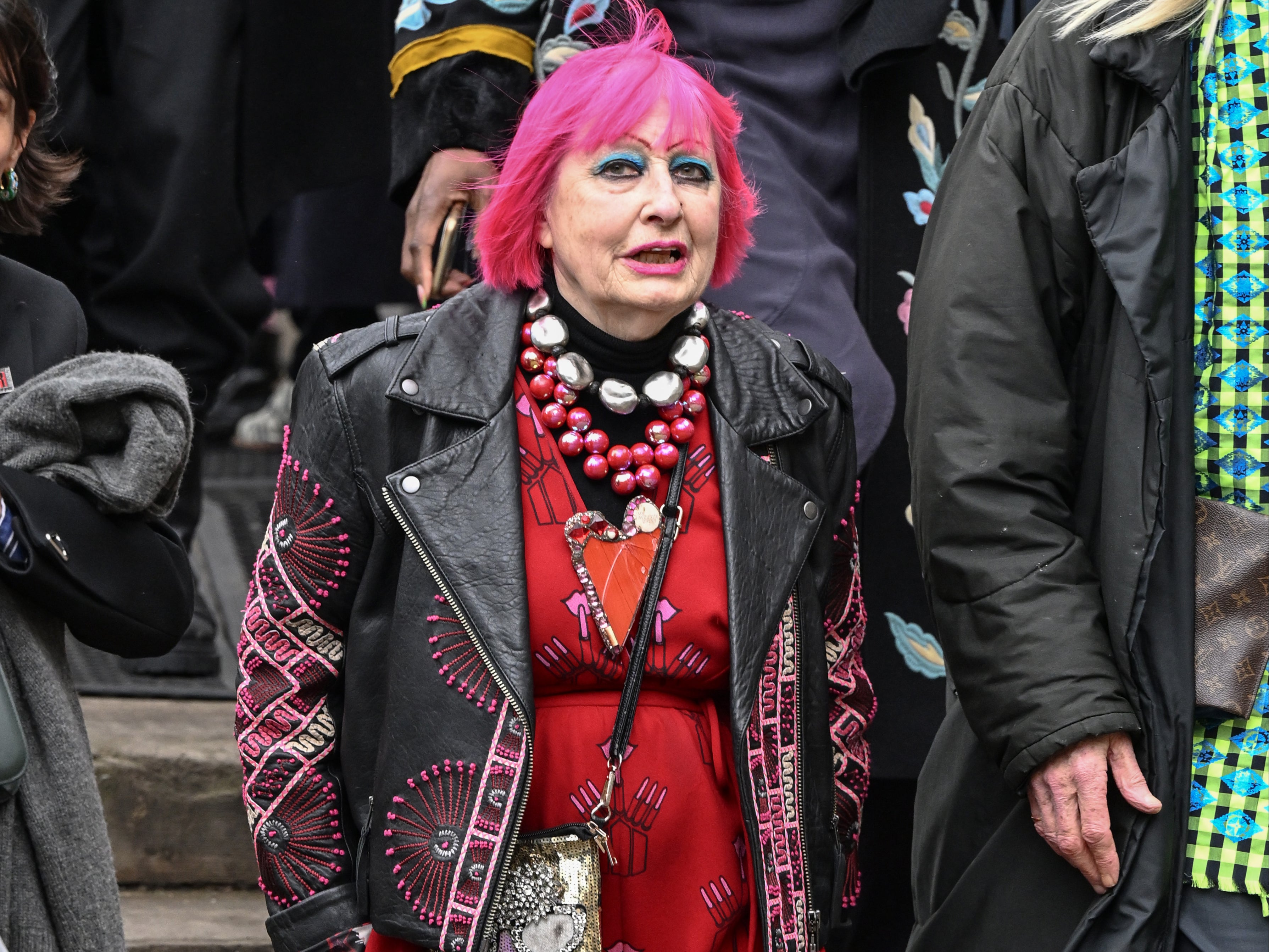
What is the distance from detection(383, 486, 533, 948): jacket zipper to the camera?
240cm

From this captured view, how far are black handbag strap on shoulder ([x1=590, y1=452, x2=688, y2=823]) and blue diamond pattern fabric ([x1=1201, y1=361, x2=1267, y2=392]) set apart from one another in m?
0.75

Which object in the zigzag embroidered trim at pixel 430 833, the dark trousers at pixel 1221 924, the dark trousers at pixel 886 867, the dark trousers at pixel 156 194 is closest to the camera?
the dark trousers at pixel 1221 924

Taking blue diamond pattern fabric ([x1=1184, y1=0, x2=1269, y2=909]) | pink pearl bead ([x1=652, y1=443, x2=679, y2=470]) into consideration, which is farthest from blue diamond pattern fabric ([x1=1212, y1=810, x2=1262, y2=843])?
pink pearl bead ([x1=652, y1=443, x2=679, y2=470])

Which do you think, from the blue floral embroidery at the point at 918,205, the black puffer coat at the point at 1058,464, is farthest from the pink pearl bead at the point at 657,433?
the blue floral embroidery at the point at 918,205

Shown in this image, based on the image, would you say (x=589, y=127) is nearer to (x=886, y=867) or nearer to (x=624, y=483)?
(x=624, y=483)

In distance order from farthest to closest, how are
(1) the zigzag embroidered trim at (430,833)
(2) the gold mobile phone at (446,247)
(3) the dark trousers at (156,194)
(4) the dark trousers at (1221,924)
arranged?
(3) the dark trousers at (156,194) < (2) the gold mobile phone at (446,247) < (1) the zigzag embroidered trim at (430,833) < (4) the dark trousers at (1221,924)

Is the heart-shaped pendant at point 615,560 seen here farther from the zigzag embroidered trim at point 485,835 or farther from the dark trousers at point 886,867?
the dark trousers at point 886,867

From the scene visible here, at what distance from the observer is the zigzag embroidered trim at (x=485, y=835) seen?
7.89 ft

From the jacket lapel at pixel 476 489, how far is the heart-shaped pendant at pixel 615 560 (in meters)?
0.10

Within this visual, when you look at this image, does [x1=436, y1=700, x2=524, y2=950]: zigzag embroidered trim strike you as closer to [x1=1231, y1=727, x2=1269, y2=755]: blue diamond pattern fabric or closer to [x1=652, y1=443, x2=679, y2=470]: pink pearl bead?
[x1=652, y1=443, x2=679, y2=470]: pink pearl bead

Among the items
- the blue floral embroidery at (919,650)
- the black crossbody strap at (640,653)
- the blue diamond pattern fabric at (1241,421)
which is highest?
the blue diamond pattern fabric at (1241,421)

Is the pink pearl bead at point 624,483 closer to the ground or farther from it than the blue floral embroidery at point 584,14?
closer to the ground

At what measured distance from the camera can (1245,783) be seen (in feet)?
7.74

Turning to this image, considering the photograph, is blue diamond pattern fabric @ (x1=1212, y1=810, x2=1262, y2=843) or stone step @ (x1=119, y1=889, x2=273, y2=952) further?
stone step @ (x1=119, y1=889, x2=273, y2=952)
